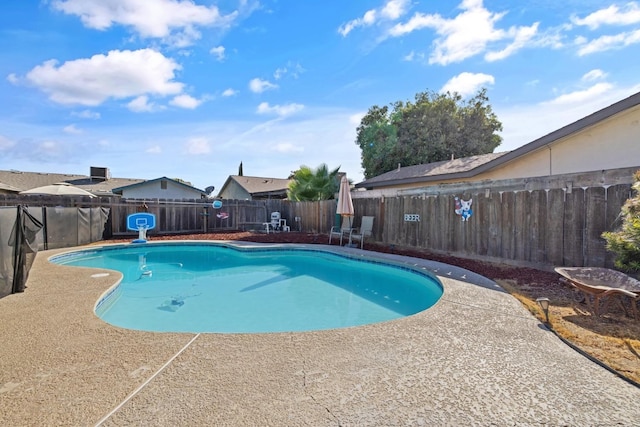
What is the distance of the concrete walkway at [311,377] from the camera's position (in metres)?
1.93

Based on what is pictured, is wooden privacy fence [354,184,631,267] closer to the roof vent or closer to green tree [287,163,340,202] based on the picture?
green tree [287,163,340,202]

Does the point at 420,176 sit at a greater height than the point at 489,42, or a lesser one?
lesser

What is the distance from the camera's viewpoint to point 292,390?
7.18 ft

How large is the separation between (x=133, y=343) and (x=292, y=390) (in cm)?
171

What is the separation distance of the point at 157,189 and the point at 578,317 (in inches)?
824

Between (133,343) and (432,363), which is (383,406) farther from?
(133,343)

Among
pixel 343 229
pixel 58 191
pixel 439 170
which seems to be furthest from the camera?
pixel 439 170

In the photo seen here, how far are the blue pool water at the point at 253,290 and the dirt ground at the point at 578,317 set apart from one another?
131 centimetres

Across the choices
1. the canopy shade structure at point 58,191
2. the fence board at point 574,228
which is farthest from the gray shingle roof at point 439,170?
the canopy shade structure at point 58,191

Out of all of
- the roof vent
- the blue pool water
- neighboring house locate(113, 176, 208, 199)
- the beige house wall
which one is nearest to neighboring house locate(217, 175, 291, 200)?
neighboring house locate(113, 176, 208, 199)

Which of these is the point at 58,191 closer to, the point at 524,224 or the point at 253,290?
the point at 253,290

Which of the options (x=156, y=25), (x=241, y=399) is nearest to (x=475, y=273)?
(x=241, y=399)

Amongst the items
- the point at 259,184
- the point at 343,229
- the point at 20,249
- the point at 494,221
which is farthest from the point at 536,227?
the point at 259,184

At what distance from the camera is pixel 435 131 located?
20.0m
